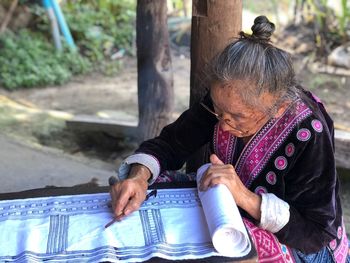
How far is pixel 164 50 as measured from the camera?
11.2 ft

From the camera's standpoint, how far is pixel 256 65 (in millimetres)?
1540

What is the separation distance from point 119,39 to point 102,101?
224cm

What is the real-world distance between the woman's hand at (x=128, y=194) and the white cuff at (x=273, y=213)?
374mm

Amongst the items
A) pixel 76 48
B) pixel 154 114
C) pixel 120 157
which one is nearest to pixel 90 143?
pixel 120 157

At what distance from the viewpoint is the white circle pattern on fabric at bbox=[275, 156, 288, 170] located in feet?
5.56

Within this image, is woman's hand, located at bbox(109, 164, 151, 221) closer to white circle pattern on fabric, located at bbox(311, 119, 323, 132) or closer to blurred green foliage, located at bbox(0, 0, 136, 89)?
white circle pattern on fabric, located at bbox(311, 119, 323, 132)

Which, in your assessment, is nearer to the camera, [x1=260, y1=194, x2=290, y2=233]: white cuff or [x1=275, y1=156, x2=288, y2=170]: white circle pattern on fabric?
[x1=260, y1=194, x2=290, y2=233]: white cuff

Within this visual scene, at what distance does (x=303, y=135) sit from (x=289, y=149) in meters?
0.07

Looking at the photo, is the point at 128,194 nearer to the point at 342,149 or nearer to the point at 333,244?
the point at 333,244

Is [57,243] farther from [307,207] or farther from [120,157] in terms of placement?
[120,157]

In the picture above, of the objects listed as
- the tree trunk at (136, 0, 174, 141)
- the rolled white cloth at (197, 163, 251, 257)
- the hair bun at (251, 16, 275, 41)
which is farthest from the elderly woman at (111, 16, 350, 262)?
the tree trunk at (136, 0, 174, 141)

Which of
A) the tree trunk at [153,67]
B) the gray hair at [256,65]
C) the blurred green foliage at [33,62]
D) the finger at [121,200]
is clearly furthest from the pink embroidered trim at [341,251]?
the blurred green foliage at [33,62]

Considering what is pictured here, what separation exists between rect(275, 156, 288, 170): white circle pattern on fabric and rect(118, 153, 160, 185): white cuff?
43 cm

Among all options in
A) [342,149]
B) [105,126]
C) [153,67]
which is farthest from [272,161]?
[105,126]
